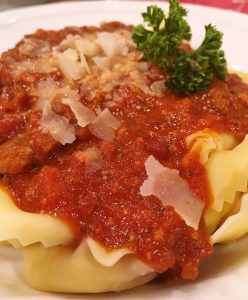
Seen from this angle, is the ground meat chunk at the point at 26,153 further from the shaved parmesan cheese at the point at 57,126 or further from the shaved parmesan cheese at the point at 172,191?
the shaved parmesan cheese at the point at 172,191

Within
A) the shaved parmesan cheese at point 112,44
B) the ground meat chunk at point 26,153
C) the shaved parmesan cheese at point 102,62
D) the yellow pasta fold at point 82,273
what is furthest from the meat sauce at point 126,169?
the shaved parmesan cheese at point 112,44

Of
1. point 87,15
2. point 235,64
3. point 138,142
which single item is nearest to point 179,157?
point 138,142

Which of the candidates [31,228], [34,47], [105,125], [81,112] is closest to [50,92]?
[81,112]

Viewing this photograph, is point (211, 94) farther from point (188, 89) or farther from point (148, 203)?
point (148, 203)

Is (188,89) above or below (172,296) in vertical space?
above

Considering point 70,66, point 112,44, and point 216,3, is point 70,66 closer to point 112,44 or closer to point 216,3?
point 112,44
